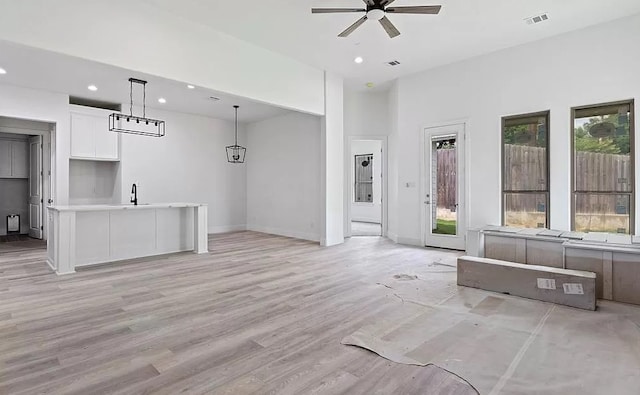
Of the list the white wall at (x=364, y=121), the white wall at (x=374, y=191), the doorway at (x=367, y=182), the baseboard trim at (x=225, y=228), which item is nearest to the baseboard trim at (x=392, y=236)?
the white wall at (x=364, y=121)

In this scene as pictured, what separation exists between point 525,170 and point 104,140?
331 inches

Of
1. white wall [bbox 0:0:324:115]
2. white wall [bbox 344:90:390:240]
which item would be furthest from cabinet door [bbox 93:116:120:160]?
white wall [bbox 344:90:390:240]

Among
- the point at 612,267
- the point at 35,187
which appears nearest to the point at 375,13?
the point at 612,267

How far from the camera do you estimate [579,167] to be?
502 cm

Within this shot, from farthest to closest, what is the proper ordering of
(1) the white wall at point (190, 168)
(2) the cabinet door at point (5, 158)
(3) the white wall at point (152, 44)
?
(2) the cabinet door at point (5, 158)
(1) the white wall at point (190, 168)
(3) the white wall at point (152, 44)

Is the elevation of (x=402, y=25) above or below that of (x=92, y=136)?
above

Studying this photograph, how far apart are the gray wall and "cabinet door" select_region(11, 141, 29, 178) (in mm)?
310

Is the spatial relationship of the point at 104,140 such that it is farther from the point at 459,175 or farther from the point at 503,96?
the point at 503,96

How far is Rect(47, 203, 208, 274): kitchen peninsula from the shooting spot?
182 inches

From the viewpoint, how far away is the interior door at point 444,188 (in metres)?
6.23

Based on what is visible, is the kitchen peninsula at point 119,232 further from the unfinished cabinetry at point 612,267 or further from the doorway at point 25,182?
the unfinished cabinetry at point 612,267

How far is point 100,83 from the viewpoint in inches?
239

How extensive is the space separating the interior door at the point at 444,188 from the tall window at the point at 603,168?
5.59ft

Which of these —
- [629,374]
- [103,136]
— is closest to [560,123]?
[629,374]
